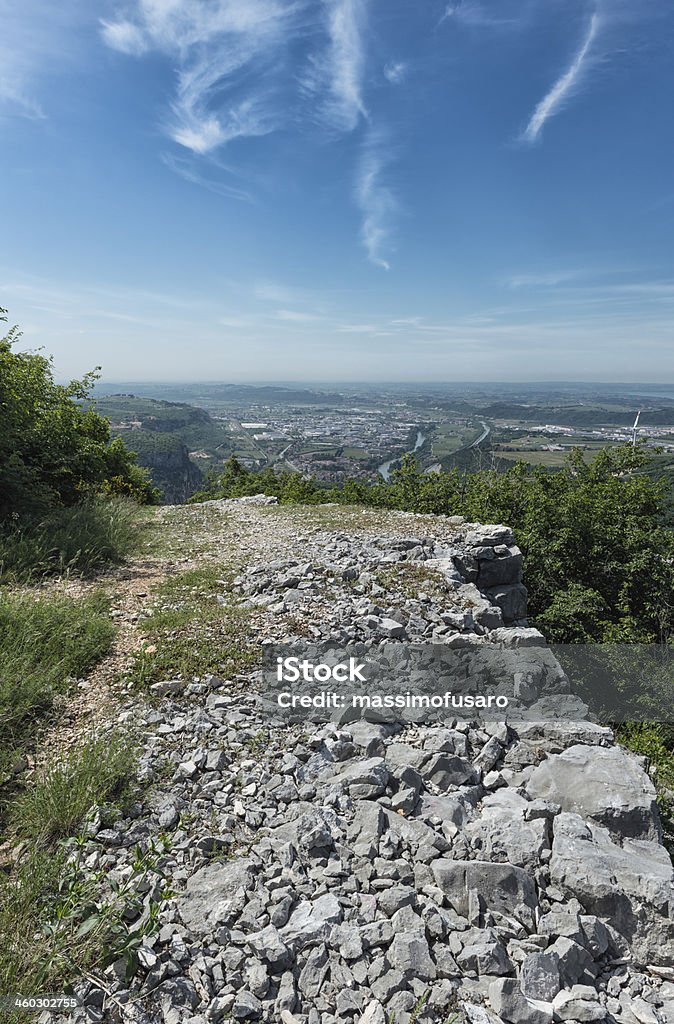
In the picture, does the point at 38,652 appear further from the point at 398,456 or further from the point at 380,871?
the point at 398,456

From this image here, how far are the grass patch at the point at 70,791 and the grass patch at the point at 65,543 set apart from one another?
16.7ft

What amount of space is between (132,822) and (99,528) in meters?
8.66

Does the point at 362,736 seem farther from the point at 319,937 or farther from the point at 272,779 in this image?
the point at 319,937

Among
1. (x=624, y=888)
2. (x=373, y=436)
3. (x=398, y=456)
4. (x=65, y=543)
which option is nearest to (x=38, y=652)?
(x=65, y=543)

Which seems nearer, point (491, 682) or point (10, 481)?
point (491, 682)

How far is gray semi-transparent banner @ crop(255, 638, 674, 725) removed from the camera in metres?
5.49

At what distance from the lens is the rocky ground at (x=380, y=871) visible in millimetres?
2654

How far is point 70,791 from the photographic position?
3.70 meters

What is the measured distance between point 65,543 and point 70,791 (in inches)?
278

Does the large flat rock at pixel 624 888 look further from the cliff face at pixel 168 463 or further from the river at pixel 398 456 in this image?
the river at pixel 398 456

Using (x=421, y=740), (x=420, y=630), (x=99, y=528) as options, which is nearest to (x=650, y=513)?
(x=420, y=630)

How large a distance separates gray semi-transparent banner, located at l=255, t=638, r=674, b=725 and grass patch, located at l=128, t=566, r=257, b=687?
1.73 ft

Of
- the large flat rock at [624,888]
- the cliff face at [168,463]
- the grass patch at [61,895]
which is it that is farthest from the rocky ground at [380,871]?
the cliff face at [168,463]

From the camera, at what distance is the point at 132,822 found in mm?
3652
